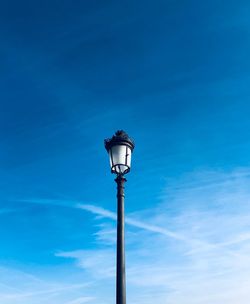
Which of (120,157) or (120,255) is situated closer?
(120,255)

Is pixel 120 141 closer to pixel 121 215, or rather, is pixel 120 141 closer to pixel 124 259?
pixel 121 215

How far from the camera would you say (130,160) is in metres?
8.75

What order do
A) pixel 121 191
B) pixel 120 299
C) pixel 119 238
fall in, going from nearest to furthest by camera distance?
pixel 120 299 → pixel 119 238 → pixel 121 191

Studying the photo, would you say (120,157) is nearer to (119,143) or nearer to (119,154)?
(119,154)

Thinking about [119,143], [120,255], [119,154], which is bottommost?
[120,255]

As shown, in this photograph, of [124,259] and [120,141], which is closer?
[124,259]

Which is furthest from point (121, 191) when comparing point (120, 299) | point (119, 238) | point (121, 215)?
point (120, 299)

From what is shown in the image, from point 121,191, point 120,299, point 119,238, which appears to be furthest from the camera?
point 121,191

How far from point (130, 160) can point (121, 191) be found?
2.54 feet

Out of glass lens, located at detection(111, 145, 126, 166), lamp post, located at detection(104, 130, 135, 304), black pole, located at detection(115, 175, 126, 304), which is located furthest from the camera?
glass lens, located at detection(111, 145, 126, 166)

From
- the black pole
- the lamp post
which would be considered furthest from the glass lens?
the black pole

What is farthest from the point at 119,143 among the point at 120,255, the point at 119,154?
the point at 120,255

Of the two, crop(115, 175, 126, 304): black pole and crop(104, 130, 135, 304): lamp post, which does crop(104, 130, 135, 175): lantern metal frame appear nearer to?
crop(104, 130, 135, 304): lamp post

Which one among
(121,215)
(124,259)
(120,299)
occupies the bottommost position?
(120,299)
